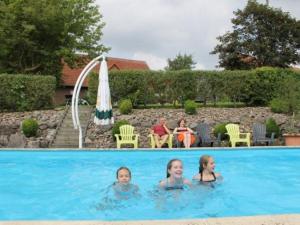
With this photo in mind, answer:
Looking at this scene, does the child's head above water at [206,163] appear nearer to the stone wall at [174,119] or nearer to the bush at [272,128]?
the stone wall at [174,119]

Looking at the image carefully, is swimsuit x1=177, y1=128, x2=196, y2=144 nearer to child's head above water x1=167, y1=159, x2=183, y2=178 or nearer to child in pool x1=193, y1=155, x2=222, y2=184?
child in pool x1=193, y1=155, x2=222, y2=184

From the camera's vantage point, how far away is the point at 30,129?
17938mm

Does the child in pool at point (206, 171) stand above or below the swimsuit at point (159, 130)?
below

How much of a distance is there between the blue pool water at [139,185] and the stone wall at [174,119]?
12.9 feet

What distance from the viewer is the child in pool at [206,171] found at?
7629 mm

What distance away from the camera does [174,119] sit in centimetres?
1942

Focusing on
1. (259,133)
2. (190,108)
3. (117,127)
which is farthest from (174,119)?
(259,133)

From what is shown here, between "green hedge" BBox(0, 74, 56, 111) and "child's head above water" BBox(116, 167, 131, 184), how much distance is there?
14327 millimetres

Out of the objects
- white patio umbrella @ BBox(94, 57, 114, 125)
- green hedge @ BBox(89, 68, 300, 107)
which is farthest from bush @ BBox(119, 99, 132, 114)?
white patio umbrella @ BBox(94, 57, 114, 125)

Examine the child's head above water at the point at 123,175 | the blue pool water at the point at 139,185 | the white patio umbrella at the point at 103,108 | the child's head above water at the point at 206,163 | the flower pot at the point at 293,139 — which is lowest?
the blue pool water at the point at 139,185

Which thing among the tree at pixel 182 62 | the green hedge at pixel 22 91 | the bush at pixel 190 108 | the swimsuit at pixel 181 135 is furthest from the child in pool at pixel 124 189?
the tree at pixel 182 62

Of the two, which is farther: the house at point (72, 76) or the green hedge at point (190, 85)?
the house at point (72, 76)

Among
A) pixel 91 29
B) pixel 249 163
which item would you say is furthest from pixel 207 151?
pixel 91 29

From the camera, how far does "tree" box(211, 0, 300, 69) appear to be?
32531mm
